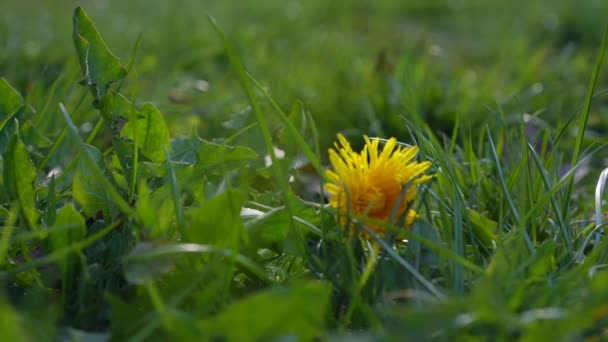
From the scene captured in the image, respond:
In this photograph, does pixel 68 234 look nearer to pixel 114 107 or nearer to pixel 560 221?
pixel 114 107

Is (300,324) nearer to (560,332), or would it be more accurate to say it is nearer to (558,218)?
(560,332)

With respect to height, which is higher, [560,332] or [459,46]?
[560,332]

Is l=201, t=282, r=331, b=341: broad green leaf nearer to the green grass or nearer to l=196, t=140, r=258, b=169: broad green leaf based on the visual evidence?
the green grass

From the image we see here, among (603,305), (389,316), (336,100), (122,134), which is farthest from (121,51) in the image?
(603,305)

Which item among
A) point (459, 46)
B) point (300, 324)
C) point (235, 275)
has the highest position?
point (300, 324)

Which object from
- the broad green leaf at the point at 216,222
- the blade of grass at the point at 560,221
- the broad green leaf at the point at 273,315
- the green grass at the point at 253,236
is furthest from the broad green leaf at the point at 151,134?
the blade of grass at the point at 560,221

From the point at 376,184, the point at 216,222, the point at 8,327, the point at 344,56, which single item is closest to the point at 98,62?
the point at 216,222
